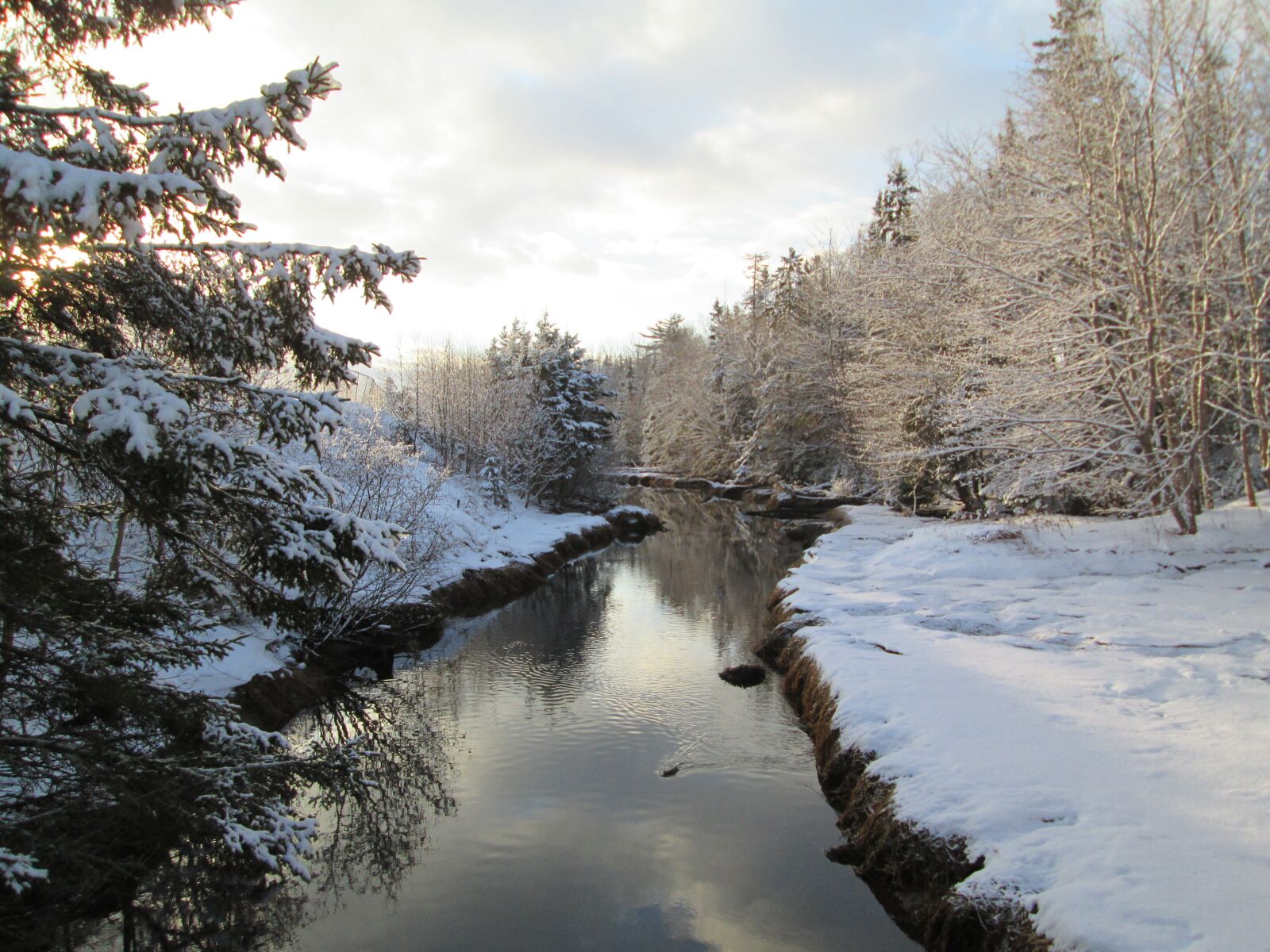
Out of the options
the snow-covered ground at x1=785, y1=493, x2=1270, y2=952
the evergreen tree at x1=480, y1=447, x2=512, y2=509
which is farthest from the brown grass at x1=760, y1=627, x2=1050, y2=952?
the evergreen tree at x1=480, y1=447, x2=512, y2=509

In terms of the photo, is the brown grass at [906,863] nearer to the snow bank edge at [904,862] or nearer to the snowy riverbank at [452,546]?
the snow bank edge at [904,862]

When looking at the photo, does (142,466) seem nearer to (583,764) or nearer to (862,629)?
(583,764)

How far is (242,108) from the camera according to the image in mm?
4098

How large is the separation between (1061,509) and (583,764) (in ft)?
47.1

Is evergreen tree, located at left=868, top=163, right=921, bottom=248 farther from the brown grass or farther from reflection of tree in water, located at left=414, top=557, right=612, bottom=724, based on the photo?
the brown grass

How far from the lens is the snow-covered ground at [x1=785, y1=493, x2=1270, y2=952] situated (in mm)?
3855

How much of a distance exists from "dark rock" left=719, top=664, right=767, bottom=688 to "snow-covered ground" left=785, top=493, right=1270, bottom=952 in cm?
96

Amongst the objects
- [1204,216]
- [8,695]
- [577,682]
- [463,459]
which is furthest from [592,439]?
[8,695]

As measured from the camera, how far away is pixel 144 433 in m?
3.25

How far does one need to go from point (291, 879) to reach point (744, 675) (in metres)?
6.20

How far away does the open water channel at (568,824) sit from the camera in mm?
5176

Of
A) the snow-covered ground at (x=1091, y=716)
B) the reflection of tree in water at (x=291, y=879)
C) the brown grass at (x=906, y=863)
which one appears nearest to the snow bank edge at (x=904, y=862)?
the brown grass at (x=906, y=863)

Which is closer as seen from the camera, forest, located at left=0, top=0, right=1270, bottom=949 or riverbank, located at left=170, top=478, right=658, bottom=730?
forest, located at left=0, top=0, right=1270, bottom=949

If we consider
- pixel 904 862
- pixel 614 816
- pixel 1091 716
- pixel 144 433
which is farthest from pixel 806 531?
pixel 144 433
